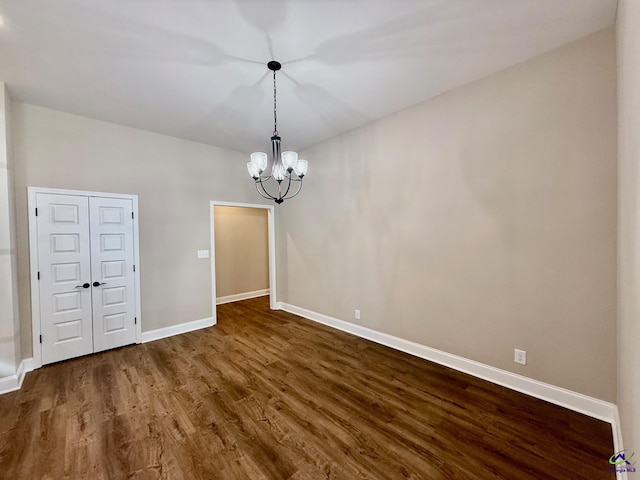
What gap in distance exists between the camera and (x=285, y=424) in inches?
84.2

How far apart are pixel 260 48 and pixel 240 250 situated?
5.00m

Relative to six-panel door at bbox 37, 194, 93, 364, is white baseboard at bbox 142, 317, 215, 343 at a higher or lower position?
lower

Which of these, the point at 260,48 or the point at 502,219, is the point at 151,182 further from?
the point at 502,219

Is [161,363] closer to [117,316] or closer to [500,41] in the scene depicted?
[117,316]

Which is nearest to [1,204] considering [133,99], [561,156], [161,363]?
[133,99]

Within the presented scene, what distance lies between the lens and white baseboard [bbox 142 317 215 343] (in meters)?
3.93

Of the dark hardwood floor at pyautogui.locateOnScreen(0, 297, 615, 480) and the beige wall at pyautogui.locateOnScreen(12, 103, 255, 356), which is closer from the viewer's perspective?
the dark hardwood floor at pyautogui.locateOnScreen(0, 297, 615, 480)

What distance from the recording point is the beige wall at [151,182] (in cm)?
311

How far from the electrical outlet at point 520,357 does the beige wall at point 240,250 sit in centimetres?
541

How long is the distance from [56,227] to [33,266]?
19.8 inches

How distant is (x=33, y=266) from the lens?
3.08 m

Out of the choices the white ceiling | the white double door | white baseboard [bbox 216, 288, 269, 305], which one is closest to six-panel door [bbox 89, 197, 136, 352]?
the white double door

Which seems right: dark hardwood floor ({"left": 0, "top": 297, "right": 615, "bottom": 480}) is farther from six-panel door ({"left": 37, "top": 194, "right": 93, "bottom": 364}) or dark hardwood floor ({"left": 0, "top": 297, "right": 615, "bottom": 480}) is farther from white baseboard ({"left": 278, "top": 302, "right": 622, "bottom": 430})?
six-panel door ({"left": 37, "top": 194, "right": 93, "bottom": 364})

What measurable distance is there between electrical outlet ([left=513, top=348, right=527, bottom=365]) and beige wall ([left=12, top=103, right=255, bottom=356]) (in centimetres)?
433
